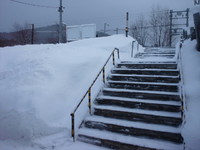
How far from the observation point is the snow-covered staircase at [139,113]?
533 cm

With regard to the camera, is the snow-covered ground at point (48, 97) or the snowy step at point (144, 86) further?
the snowy step at point (144, 86)

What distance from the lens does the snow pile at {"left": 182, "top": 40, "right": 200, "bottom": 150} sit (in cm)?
456

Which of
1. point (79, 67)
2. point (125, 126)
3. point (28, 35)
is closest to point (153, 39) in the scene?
point (28, 35)

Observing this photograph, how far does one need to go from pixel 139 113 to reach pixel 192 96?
1.81 meters

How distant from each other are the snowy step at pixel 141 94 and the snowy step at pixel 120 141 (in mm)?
1835

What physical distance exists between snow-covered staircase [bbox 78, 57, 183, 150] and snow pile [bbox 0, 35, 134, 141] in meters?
1.05

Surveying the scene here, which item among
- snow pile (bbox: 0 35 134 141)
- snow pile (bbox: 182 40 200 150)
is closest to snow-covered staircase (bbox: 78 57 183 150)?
snow pile (bbox: 182 40 200 150)

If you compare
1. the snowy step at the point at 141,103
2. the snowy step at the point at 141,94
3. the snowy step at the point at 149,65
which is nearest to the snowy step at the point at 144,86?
the snowy step at the point at 141,94

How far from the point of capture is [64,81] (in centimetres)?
779

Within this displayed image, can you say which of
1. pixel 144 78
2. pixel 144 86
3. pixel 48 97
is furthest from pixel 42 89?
pixel 144 78

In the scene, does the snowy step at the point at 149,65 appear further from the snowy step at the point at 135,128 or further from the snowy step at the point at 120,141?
the snowy step at the point at 120,141

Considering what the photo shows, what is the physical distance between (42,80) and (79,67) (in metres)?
2.01

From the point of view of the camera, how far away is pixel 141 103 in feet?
21.5

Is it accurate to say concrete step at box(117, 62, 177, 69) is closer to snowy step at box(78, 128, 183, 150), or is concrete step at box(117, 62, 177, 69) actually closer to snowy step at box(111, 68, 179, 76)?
snowy step at box(111, 68, 179, 76)
